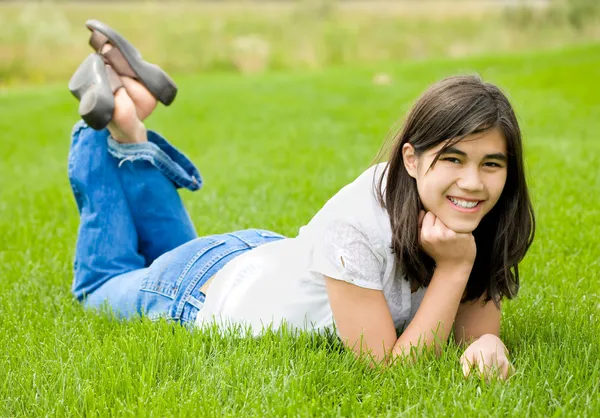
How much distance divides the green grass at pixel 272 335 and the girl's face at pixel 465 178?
0.46 metres

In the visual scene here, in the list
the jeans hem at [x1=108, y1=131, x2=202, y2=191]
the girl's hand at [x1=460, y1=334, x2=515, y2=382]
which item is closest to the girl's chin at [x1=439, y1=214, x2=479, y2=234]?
the girl's hand at [x1=460, y1=334, x2=515, y2=382]

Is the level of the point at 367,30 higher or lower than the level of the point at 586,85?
higher

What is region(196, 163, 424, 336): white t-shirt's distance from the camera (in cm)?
230

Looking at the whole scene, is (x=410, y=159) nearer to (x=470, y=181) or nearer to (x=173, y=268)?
(x=470, y=181)

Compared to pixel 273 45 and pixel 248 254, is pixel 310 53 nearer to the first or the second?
pixel 273 45

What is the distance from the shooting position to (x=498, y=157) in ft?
7.27

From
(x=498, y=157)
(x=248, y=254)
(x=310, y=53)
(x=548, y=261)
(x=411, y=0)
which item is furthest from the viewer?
(x=411, y=0)

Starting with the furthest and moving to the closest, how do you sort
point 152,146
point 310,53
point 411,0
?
point 411,0
point 310,53
point 152,146

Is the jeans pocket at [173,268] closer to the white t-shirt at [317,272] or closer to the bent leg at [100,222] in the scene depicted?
the white t-shirt at [317,272]

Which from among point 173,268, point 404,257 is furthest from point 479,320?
point 173,268

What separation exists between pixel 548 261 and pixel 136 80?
2154 mm

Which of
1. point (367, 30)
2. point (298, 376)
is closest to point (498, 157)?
point (298, 376)

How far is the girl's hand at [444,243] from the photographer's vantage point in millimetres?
2242

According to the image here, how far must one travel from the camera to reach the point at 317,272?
247cm
